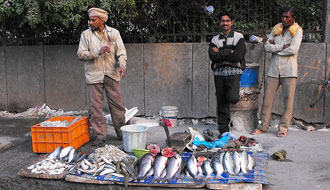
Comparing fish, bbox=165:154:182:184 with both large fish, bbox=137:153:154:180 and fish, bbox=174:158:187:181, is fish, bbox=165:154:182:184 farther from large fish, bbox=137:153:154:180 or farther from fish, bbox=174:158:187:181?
large fish, bbox=137:153:154:180

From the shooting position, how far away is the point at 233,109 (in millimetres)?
6949

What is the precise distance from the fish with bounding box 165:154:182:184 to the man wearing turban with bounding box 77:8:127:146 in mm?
1865

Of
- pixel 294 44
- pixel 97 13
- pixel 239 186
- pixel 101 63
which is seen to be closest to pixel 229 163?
pixel 239 186

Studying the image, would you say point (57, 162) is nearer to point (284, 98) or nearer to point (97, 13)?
point (97, 13)

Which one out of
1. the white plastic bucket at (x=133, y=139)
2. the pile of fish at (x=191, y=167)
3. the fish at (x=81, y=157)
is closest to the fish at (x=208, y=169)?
the pile of fish at (x=191, y=167)

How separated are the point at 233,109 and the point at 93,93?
8.55 ft

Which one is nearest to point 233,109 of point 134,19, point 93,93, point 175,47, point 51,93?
point 175,47

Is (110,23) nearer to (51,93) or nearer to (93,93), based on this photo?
(51,93)

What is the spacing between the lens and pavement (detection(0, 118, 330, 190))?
4668mm

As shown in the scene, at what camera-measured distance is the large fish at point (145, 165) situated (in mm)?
4562

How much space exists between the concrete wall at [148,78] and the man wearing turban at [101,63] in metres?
2.01

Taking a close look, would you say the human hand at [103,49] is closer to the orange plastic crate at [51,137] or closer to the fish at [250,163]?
the orange plastic crate at [51,137]

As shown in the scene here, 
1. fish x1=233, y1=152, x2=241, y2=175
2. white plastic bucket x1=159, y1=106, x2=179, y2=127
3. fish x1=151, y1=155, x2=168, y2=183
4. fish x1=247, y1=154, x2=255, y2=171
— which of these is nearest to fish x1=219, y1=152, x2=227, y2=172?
fish x1=233, y1=152, x2=241, y2=175

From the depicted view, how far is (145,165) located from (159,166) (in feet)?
0.59
